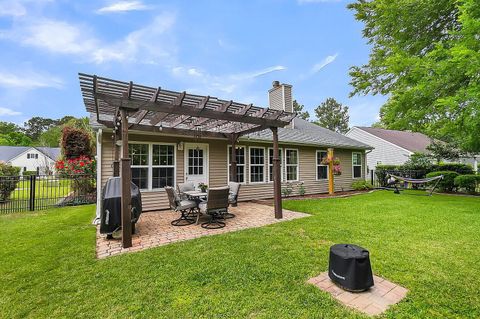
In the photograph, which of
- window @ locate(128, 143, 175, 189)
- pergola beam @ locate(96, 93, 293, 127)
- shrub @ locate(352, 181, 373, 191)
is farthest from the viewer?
shrub @ locate(352, 181, 373, 191)

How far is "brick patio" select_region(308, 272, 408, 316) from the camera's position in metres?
2.35

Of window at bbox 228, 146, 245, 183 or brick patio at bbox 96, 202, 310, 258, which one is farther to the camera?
window at bbox 228, 146, 245, 183

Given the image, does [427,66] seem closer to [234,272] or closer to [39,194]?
[234,272]

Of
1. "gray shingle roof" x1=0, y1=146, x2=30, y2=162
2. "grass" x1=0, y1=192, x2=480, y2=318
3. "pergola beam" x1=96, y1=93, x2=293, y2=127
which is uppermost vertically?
"gray shingle roof" x1=0, y1=146, x2=30, y2=162

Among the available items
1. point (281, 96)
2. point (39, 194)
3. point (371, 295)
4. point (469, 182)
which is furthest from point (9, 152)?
point (469, 182)

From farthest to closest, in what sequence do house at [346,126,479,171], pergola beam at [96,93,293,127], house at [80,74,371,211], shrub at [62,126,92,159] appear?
house at [346,126,479,171] < shrub at [62,126,92,159] < house at [80,74,371,211] < pergola beam at [96,93,293,127]

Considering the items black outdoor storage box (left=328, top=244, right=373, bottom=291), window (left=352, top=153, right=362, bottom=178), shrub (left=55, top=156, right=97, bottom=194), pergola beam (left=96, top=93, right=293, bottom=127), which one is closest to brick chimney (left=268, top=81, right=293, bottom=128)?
window (left=352, top=153, right=362, bottom=178)

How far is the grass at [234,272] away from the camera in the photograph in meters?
2.35

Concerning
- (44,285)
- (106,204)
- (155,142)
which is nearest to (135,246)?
(106,204)

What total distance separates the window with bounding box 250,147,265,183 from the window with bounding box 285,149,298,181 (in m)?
1.27

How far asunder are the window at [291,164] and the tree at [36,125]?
6802 centimetres

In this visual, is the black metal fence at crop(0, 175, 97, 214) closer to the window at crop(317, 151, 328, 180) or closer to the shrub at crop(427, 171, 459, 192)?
the window at crop(317, 151, 328, 180)

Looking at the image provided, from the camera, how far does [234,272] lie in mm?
3100

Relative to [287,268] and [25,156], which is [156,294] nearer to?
[287,268]
